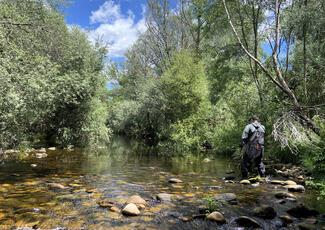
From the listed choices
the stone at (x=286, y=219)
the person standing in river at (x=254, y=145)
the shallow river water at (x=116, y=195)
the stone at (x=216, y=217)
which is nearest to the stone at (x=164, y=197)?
the shallow river water at (x=116, y=195)

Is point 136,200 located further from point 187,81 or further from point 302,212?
point 187,81

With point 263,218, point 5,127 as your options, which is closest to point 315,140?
point 263,218

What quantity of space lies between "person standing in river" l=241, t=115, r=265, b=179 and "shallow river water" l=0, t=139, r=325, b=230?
1011mm

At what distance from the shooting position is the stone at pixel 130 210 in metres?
6.93

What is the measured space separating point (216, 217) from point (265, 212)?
112cm

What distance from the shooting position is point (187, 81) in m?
22.1

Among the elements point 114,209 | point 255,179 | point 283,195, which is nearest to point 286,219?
point 283,195

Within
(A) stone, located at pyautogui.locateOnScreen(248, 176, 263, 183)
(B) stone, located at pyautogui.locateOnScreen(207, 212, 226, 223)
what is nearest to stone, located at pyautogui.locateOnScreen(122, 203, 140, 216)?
(B) stone, located at pyautogui.locateOnScreen(207, 212, 226, 223)

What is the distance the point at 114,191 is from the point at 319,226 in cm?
512

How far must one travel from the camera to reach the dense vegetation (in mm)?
10031

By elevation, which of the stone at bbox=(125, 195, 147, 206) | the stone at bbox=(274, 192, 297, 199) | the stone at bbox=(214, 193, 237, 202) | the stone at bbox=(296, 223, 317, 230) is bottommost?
the stone at bbox=(296, 223, 317, 230)

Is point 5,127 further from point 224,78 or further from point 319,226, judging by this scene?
point 224,78

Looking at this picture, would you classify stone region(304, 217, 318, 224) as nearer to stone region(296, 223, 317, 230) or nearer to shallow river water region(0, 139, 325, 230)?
shallow river water region(0, 139, 325, 230)

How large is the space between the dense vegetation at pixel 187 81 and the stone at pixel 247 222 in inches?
77.6
